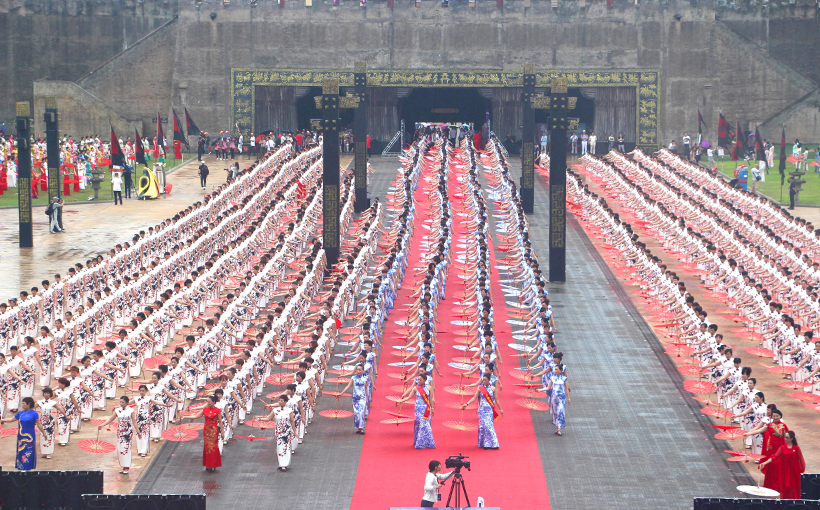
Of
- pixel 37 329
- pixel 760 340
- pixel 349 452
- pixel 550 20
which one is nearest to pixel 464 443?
pixel 349 452

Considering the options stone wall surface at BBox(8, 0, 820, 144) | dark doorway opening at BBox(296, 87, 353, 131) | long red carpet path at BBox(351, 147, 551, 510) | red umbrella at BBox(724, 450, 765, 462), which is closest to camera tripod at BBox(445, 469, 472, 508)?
long red carpet path at BBox(351, 147, 551, 510)

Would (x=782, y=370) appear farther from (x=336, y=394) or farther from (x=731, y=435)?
(x=336, y=394)

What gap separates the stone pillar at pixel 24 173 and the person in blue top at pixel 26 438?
16026 millimetres

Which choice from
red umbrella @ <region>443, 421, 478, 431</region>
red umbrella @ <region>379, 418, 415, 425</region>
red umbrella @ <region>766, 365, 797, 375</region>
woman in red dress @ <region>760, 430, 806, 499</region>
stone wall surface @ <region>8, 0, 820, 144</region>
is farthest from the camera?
stone wall surface @ <region>8, 0, 820, 144</region>

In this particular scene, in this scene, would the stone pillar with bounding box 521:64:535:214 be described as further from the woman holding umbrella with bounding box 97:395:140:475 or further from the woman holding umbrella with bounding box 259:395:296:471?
the woman holding umbrella with bounding box 97:395:140:475

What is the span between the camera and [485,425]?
52.0 feet

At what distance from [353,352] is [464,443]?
3.98 metres

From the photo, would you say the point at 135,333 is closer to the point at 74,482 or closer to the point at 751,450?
the point at 74,482

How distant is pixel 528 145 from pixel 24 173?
15251mm

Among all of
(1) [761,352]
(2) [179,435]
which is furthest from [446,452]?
(1) [761,352]

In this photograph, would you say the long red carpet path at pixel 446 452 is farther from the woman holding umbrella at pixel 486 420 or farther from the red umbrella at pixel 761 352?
the red umbrella at pixel 761 352

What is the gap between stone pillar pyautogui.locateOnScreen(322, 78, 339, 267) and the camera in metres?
26.7

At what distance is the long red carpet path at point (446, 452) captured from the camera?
14156mm

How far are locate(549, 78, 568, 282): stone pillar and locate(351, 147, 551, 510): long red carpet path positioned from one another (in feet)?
18.9
